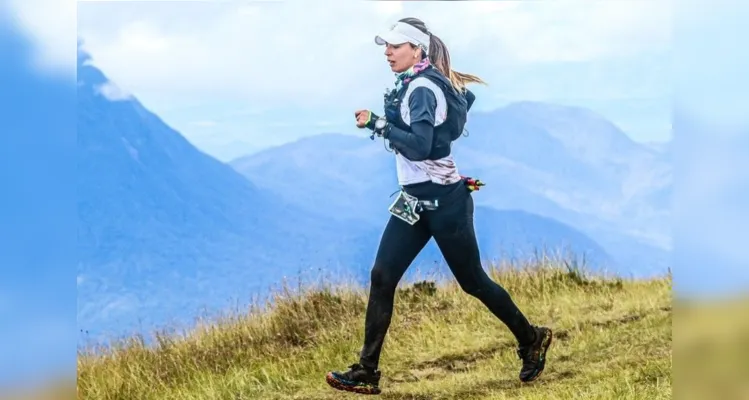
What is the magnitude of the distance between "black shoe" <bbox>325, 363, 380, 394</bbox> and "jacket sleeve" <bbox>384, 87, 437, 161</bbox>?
1392 millimetres

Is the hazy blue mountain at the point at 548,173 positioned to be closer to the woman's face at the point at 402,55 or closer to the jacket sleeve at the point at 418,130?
the woman's face at the point at 402,55

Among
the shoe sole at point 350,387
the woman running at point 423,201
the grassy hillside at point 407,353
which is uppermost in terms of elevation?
the woman running at point 423,201

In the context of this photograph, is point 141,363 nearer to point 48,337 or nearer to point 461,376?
point 48,337

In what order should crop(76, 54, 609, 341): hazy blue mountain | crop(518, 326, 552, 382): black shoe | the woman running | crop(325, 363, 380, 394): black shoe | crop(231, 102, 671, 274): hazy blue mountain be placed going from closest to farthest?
the woman running → crop(325, 363, 380, 394): black shoe → crop(518, 326, 552, 382): black shoe → crop(76, 54, 609, 341): hazy blue mountain → crop(231, 102, 671, 274): hazy blue mountain

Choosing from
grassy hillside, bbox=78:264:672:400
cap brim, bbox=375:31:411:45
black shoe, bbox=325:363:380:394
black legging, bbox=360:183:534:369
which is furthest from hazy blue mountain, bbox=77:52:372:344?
cap brim, bbox=375:31:411:45

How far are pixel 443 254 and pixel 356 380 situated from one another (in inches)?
37.9

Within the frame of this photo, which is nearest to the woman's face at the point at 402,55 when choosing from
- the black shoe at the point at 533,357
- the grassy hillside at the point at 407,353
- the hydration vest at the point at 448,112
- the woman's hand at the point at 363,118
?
the hydration vest at the point at 448,112

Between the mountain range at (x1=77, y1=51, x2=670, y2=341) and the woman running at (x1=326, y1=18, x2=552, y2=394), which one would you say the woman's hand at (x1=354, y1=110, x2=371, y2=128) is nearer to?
the woman running at (x1=326, y1=18, x2=552, y2=394)

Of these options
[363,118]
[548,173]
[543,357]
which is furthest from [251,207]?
[543,357]

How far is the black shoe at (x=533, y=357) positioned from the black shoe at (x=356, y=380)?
939mm

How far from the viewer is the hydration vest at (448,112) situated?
5930 millimetres

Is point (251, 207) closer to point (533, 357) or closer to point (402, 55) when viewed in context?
point (402, 55)

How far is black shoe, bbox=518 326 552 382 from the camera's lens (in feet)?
20.6

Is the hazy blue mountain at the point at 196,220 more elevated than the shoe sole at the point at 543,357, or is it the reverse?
the hazy blue mountain at the point at 196,220
